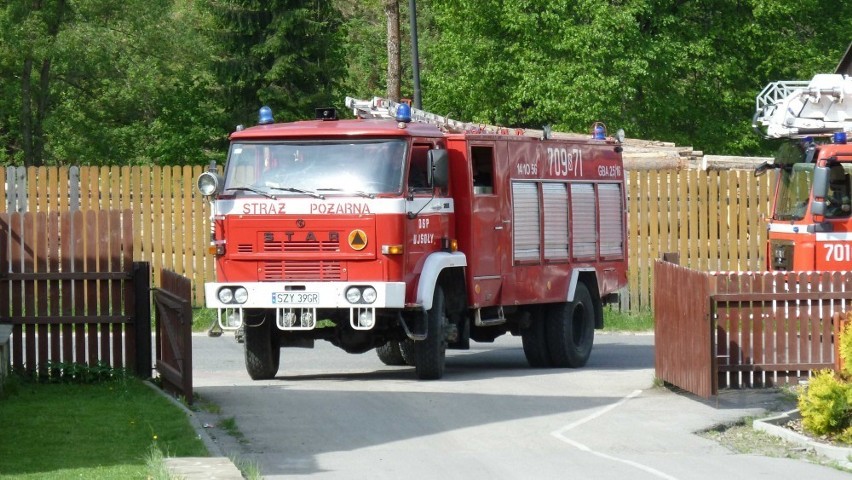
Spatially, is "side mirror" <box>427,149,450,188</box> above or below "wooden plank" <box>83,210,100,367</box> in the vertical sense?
above

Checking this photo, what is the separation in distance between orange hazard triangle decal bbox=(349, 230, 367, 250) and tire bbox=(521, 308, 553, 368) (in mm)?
3553

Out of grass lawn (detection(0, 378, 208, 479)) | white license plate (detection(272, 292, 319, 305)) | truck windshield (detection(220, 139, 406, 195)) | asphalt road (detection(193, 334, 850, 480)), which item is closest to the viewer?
grass lawn (detection(0, 378, 208, 479))

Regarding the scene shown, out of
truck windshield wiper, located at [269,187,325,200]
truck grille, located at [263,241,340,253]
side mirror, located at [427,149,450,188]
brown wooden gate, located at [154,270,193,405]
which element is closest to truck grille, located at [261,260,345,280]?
truck grille, located at [263,241,340,253]

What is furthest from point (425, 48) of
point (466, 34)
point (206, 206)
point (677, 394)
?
point (677, 394)

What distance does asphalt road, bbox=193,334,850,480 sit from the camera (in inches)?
409

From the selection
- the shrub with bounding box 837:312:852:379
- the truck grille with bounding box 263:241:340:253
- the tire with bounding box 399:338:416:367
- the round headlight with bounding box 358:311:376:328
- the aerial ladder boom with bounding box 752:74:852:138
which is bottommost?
the tire with bounding box 399:338:416:367

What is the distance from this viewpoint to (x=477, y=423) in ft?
41.0

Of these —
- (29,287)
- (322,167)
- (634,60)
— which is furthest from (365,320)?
(634,60)

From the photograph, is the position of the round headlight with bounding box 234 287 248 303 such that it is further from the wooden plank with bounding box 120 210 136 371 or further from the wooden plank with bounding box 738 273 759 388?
the wooden plank with bounding box 738 273 759 388

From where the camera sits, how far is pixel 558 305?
1758cm

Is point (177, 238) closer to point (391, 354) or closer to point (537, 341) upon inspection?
point (391, 354)

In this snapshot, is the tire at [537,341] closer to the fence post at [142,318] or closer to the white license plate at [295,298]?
the white license plate at [295,298]

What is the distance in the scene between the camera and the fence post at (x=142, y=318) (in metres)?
14.5

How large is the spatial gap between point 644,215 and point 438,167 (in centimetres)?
989
